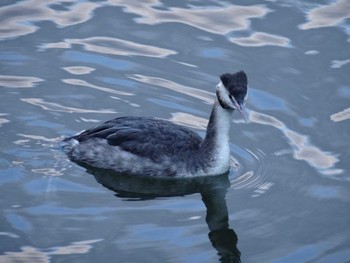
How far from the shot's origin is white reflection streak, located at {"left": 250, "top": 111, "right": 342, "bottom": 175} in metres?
12.0

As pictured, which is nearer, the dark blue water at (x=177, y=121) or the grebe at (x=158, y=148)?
the dark blue water at (x=177, y=121)

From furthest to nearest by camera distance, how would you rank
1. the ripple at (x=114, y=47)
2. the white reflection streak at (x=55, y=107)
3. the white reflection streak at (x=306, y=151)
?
the ripple at (x=114, y=47)
the white reflection streak at (x=55, y=107)
the white reflection streak at (x=306, y=151)

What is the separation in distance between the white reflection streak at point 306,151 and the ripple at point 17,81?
316 cm

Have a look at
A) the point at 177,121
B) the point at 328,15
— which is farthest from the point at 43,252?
the point at 328,15

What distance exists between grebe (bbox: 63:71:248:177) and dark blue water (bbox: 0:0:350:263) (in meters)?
0.19

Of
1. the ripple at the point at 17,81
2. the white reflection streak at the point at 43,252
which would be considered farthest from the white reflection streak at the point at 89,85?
the white reflection streak at the point at 43,252

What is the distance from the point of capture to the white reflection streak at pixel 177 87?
13508 millimetres

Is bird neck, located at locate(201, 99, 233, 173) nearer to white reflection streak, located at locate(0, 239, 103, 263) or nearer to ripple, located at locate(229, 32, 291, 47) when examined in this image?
white reflection streak, located at locate(0, 239, 103, 263)

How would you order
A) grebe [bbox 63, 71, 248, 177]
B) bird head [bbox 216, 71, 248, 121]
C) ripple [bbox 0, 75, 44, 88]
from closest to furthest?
bird head [bbox 216, 71, 248, 121] < grebe [bbox 63, 71, 248, 177] < ripple [bbox 0, 75, 44, 88]

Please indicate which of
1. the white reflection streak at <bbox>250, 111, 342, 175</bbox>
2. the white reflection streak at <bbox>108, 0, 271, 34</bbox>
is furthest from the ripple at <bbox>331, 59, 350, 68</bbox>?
the white reflection streak at <bbox>250, 111, 342, 175</bbox>

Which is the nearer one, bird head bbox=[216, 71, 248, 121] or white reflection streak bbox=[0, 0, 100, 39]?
bird head bbox=[216, 71, 248, 121]

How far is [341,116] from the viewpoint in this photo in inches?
516

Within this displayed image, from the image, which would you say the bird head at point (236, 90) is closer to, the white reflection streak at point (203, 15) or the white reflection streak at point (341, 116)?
the white reflection streak at point (341, 116)

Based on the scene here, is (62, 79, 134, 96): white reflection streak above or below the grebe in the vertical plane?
above
